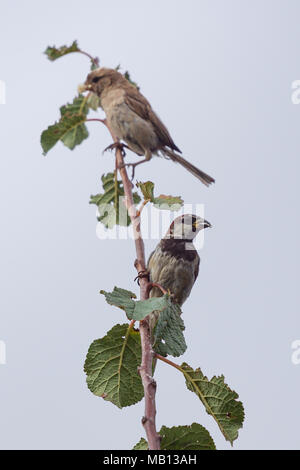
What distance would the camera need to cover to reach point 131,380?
2.22 meters

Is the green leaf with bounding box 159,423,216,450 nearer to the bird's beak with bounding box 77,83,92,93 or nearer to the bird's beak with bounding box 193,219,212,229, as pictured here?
the bird's beak with bounding box 193,219,212,229

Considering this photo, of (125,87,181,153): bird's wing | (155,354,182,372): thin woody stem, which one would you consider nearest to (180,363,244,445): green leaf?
(155,354,182,372): thin woody stem

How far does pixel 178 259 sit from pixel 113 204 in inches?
22.2

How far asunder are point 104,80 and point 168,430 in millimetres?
2318

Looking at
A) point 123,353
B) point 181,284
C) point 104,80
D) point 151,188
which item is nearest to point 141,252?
point 151,188

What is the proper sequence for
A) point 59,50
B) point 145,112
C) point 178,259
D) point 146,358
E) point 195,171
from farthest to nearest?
1. point 145,112
2. point 195,171
3. point 178,259
4. point 59,50
5. point 146,358

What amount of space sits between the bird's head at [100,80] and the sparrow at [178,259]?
0.89m

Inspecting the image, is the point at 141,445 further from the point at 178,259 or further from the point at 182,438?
the point at 178,259

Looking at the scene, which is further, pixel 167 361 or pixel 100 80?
pixel 100 80

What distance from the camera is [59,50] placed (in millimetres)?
2957

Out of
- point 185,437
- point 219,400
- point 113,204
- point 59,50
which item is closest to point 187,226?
point 113,204

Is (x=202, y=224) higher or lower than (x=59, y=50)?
lower
